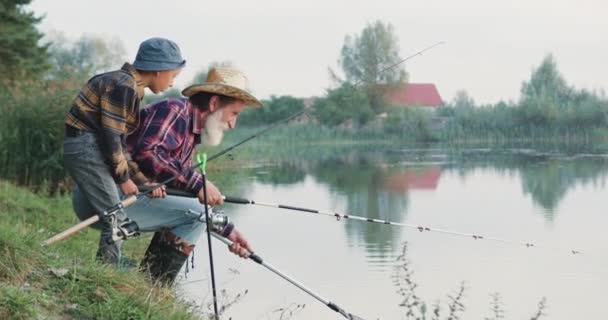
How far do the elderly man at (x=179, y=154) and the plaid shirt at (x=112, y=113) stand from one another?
11 centimetres

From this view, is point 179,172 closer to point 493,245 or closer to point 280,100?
point 493,245

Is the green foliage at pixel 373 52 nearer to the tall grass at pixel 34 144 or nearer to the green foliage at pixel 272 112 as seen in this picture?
the green foliage at pixel 272 112

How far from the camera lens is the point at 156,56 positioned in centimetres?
478

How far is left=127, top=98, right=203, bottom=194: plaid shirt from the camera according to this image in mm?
4707

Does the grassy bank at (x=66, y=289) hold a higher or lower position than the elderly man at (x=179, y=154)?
lower

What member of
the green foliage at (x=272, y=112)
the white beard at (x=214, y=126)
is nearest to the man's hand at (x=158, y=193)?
the white beard at (x=214, y=126)

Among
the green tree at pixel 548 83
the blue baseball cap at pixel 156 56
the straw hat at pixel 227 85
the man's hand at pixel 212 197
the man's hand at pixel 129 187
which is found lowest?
the man's hand at pixel 212 197

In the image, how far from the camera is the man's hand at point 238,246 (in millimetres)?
4832

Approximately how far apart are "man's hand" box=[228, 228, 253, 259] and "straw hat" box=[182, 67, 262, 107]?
A: 654 millimetres

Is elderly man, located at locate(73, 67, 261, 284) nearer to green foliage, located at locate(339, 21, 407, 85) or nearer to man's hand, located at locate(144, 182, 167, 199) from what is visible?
man's hand, located at locate(144, 182, 167, 199)

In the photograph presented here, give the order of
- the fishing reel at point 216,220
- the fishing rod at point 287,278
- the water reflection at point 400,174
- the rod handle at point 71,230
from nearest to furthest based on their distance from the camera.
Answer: the rod handle at point 71,230, the fishing rod at point 287,278, the fishing reel at point 216,220, the water reflection at point 400,174

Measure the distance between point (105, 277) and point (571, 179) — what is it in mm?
16899

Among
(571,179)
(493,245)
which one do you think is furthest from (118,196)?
(571,179)

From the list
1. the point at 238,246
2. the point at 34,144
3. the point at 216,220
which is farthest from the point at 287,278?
the point at 34,144
